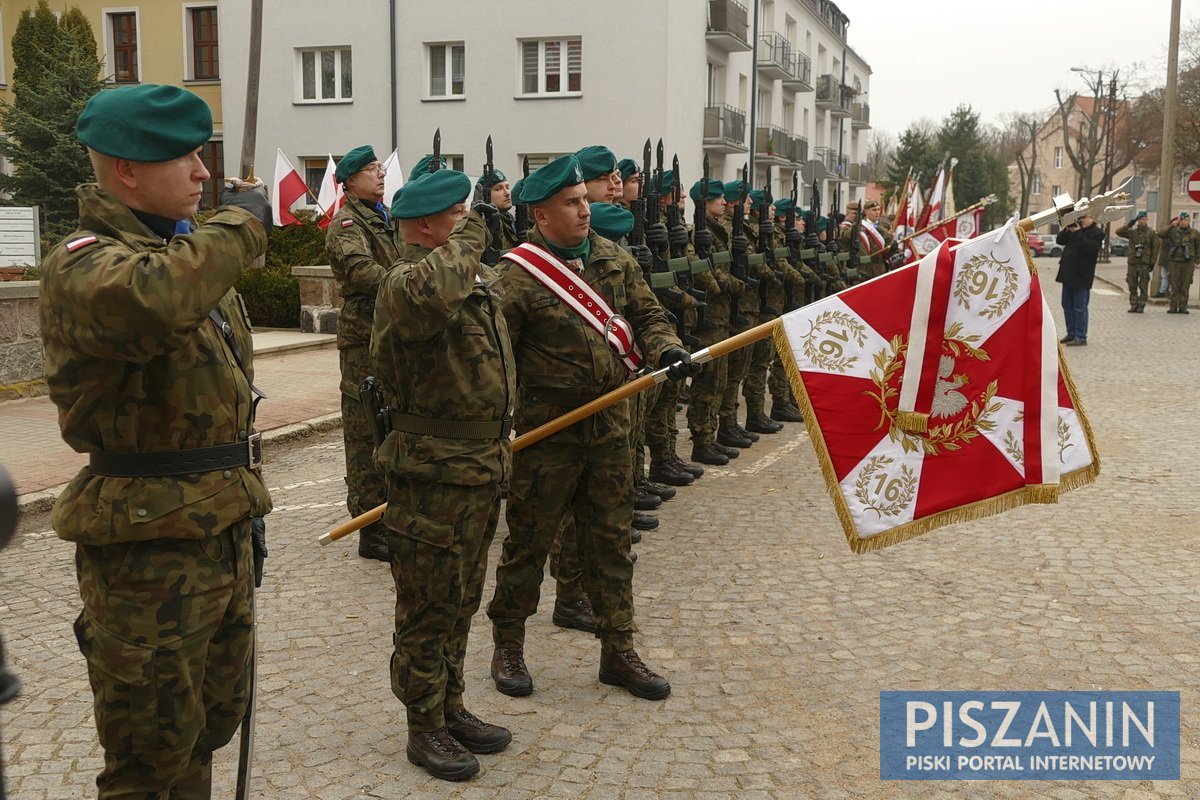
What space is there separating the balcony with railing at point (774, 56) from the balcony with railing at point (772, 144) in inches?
72.7

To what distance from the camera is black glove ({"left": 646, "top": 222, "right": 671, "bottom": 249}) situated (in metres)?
7.64

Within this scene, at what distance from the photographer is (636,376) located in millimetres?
4988

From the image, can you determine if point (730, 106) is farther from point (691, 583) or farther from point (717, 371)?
point (691, 583)

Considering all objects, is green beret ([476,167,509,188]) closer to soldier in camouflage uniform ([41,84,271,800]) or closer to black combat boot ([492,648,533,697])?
black combat boot ([492,648,533,697])

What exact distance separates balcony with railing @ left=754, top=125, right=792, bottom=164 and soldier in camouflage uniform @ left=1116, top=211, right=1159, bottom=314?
17.5 m

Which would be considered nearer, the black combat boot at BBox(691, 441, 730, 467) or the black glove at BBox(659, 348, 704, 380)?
the black glove at BBox(659, 348, 704, 380)

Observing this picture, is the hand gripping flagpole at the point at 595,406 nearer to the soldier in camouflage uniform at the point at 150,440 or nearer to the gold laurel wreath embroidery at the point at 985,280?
the gold laurel wreath embroidery at the point at 985,280

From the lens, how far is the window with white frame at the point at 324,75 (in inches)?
1239

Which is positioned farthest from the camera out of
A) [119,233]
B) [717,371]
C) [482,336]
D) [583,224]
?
[717,371]

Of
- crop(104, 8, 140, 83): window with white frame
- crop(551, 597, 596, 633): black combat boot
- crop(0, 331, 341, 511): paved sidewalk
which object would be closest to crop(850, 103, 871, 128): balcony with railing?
crop(104, 8, 140, 83): window with white frame

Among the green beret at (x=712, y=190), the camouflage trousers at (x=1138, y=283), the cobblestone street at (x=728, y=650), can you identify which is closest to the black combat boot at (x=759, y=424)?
the green beret at (x=712, y=190)

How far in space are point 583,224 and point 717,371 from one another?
4.23 meters

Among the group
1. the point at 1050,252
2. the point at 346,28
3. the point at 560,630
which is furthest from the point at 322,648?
the point at 1050,252

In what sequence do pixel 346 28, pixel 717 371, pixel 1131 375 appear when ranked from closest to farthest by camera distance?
pixel 717 371 < pixel 1131 375 < pixel 346 28
